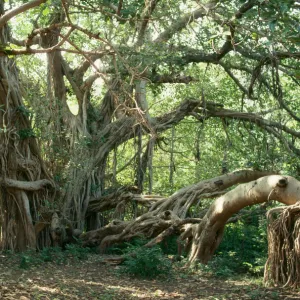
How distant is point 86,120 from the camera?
12.8m

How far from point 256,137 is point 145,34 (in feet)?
10.7

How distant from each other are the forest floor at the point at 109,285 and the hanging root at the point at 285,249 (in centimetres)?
18

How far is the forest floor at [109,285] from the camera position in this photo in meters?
6.69

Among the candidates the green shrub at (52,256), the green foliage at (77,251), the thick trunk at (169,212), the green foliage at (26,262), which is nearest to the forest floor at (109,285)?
the green foliage at (26,262)

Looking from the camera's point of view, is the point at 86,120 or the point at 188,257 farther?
the point at 86,120

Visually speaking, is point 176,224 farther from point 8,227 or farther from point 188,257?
point 8,227

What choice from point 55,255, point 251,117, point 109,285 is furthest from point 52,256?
point 251,117

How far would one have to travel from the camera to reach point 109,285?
766 centimetres

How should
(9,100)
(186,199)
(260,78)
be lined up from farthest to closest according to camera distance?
1. (186,199)
2. (9,100)
3. (260,78)

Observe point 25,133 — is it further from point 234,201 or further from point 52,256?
point 234,201

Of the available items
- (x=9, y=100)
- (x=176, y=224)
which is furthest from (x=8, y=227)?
(x=176, y=224)

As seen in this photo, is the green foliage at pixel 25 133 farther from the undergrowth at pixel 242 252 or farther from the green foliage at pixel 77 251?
the undergrowth at pixel 242 252

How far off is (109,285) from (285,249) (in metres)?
2.25

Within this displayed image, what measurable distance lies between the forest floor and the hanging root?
18cm
